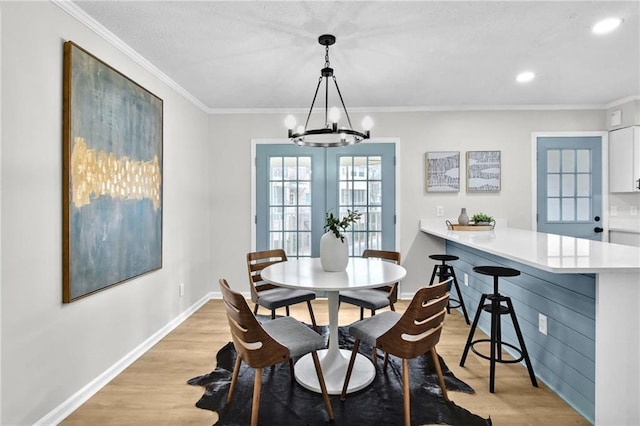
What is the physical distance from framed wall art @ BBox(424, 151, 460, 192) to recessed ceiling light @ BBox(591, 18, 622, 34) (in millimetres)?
2008

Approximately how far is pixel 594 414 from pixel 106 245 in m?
3.06

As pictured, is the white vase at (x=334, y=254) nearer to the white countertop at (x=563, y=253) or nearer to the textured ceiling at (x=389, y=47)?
the white countertop at (x=563, y=253)

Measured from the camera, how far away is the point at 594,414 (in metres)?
1.98

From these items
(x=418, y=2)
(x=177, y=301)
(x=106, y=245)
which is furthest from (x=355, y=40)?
(x=177, y=301)

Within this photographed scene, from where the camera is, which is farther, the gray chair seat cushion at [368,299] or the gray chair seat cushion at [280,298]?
the gray chair seat cushion at [280,298]

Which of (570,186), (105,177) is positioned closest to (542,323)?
(570,186)

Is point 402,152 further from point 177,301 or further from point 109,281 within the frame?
point 109,281

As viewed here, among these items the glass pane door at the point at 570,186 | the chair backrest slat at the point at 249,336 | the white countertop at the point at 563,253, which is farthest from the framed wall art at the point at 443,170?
the chair backrest slat at the point at 249,336

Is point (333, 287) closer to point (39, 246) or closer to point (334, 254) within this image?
point (334, 254)

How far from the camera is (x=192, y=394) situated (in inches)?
91.5

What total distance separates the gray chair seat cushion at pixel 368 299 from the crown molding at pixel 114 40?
244 centimetres

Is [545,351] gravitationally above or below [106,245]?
below

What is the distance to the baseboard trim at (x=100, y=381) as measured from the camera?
2.02 metres

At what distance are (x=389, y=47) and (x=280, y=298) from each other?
209cm
